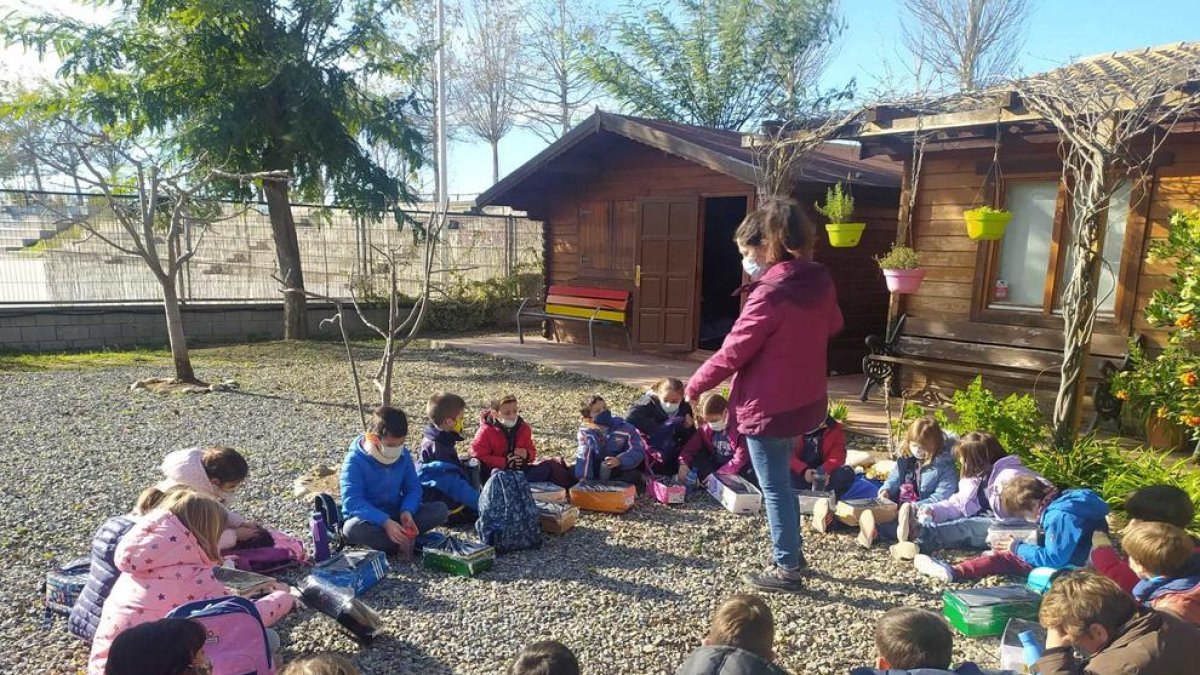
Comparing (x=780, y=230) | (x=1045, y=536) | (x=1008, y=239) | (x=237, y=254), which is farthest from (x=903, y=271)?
(x=237, y=254)

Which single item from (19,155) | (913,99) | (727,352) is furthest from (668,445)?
(19,155)

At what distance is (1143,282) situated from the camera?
6.26 metres

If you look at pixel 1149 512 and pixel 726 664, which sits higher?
pixel 726 664

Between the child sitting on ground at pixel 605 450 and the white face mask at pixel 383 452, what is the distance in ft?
4.51

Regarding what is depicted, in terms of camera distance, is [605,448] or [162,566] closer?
[162,566]

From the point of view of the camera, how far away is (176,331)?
788 cm

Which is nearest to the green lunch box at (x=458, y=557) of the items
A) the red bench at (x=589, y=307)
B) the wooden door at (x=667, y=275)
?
the wooden door at (x=667, y=275)

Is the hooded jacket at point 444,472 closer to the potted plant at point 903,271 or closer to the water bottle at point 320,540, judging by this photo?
the water bottle at point 320,540

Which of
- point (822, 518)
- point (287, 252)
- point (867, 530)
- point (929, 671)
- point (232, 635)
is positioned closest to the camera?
point (929, 671)

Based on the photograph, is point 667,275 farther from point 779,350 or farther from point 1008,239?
point 779,350

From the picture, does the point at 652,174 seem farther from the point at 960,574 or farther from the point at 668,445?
the point at 960,574

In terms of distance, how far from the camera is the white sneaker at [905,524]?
394 cm

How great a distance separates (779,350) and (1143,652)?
1575 millimetres

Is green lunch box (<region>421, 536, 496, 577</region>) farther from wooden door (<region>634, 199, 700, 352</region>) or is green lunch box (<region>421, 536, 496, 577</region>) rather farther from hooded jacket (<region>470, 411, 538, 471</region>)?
wooden door (<region>634, 199, 700, 352</region>)
